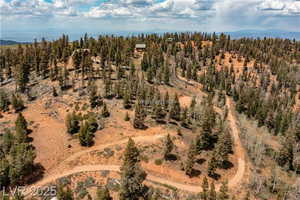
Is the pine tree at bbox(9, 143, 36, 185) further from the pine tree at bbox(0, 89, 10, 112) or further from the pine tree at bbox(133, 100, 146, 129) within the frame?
the pine tree at bbox(0, 89, 10, 112)

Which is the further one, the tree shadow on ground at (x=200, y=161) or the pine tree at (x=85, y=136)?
the pine tree at (x=85, y=136)

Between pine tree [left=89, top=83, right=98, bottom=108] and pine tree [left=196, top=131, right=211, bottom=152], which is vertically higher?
pine tree [left=89, top=83, right=98, bottom=108]

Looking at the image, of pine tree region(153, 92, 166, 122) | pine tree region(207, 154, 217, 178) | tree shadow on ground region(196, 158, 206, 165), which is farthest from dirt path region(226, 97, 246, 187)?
pine tree region(153, 92, 166, 122)

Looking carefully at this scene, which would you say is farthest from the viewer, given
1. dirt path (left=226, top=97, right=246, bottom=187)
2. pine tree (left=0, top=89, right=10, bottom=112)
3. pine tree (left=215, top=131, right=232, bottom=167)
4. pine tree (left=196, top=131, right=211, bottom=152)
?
pine tree (left=0, top=89, right=10, bottom=112)

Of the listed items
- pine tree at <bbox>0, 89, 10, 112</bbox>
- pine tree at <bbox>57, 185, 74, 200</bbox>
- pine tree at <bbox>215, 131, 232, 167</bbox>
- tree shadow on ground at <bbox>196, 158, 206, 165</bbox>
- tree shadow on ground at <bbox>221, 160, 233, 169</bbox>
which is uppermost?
pine tree at <bbox>0, 89, 10, 112</bbox>

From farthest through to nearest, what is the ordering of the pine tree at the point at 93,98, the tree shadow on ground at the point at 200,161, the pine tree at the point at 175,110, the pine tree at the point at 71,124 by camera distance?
the pine tree at the point at 93,98 → the pine tree at the point at 175,110 → the pine tree at the point at 71,124 → the tree shadow on ground at the point at 200,161

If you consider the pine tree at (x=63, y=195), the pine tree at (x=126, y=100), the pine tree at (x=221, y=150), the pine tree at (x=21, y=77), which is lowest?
the pine tree at (x=63, y=195)

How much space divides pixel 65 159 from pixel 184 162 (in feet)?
113

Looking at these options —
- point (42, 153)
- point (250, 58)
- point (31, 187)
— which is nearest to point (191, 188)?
point (31, 187)

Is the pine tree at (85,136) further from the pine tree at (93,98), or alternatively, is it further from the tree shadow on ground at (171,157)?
the tree shadow on ground at (171,157)

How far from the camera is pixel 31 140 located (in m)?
70.2

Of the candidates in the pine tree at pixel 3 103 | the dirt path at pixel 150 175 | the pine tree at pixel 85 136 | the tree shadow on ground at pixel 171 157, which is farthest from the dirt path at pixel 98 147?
the pine tree at pixel 3 103

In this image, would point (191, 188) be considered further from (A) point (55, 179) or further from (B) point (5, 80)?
(B) point (5, 80)

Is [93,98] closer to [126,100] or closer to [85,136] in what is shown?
[126,100]
